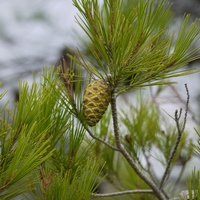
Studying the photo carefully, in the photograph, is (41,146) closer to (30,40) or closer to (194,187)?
(194,187)

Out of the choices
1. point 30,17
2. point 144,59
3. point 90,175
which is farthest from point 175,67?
point 30,17

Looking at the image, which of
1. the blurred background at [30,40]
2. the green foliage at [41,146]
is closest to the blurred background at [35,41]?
the blurred background at [30,40]

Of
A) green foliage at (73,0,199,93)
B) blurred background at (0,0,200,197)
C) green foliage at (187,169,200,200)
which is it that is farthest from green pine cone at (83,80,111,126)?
blurred background at (0,0,200,197)

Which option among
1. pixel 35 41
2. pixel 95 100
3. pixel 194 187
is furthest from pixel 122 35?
pixel 35 41

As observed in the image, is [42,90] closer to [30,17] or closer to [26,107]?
[26,107]

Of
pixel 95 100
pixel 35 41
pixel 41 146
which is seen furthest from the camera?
pixel 35 41

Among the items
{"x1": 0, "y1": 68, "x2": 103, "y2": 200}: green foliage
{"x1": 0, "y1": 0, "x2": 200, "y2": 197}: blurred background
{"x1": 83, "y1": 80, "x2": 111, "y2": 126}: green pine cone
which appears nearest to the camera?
{"x1": 0, "y1": 68, "x2": 103, "y2": 200}: green foliage

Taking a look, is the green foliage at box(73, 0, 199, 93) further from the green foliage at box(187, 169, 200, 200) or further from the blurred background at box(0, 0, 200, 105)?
the blurred background at box(0, 0, 200, 105)

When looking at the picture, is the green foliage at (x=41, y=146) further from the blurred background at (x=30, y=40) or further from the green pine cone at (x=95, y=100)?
the blurred background at (x=30, y=40)
